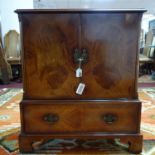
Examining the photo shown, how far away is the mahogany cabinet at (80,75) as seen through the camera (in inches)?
55.1

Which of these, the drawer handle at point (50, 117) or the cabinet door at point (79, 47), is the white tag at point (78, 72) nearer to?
the cabinet door at point (79, 47)

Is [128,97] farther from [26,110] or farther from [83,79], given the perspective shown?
[26,110]

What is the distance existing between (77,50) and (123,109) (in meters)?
0.48

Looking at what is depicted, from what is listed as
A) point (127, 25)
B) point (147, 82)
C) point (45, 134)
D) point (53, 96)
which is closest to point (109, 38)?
point (127, 25)

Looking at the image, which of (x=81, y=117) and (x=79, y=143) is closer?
(x=81, y=117)

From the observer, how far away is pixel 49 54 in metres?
1.45

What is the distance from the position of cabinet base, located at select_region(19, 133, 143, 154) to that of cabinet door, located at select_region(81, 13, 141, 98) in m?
0.27

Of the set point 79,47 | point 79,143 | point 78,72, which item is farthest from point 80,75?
point 79,143

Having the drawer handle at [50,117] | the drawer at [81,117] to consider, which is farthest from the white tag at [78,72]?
the drawer handle at [50,117]

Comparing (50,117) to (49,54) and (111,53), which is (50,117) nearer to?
(49,54)

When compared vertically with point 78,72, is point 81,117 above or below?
below

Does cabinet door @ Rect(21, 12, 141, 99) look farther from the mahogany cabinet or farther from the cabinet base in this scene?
the cabinet base

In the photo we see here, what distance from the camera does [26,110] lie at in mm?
1504

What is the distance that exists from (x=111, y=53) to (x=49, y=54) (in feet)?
1.25
